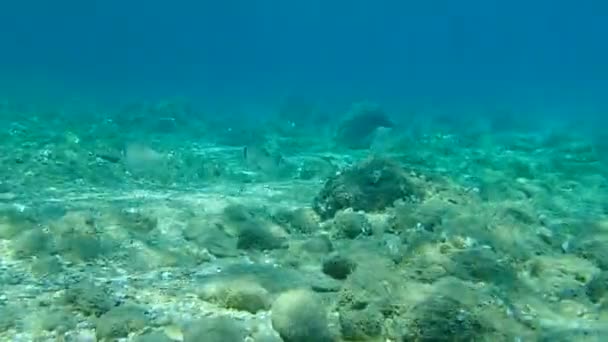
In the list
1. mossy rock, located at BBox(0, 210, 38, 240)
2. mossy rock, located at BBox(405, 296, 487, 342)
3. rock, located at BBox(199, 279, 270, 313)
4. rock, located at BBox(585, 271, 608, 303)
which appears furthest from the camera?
mossy rock, located at BBox(0, 210, 38, 240)

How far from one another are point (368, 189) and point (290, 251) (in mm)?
→ 2406

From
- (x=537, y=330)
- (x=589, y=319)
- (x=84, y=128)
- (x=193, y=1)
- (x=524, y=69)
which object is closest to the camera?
(x=537, y=330)

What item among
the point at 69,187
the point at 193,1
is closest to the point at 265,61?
the point at 193,1

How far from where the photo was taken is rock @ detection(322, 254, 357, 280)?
7453mm

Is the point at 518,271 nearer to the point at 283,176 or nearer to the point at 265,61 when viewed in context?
the point at 283,176

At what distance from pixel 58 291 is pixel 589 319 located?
218 inches

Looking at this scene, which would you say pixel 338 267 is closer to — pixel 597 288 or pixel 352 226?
pixel 352 226

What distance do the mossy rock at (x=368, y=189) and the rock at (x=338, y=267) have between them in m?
2.74

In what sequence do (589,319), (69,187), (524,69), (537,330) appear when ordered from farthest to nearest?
(524,69), (69,187), (589,319), (537,330)

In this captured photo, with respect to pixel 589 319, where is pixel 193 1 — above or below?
above

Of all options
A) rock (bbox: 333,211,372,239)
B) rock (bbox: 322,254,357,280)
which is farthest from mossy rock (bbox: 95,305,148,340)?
rock (bbox: 333,211,372,239)

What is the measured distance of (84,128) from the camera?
22.7 metres

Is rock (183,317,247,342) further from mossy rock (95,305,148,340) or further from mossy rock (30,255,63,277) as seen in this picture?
mossy rock (30,255,63,277)

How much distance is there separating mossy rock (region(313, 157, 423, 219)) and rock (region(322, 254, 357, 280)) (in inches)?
108
